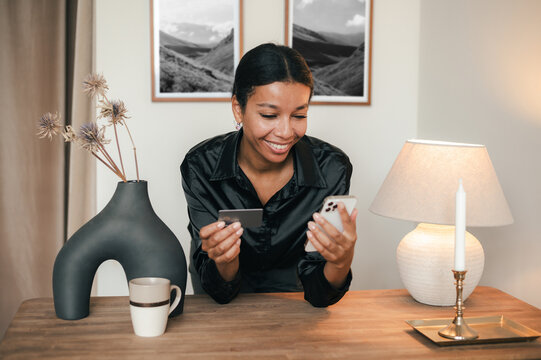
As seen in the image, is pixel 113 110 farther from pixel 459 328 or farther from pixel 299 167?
pixel 459 328

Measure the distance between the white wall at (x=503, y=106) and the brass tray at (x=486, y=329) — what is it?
0.38 metres

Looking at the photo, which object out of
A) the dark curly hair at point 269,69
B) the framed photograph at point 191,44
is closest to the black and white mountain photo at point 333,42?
the framed photograph at point 191,44

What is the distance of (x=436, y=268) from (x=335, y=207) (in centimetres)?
36

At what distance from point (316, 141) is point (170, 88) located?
2.75 ft

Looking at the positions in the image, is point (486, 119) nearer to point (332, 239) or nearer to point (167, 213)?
point (332, 239)

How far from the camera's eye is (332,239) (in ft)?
3.71

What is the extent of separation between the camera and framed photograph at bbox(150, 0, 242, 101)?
82.9 inches

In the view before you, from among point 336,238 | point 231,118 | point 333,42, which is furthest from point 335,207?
point 333,42

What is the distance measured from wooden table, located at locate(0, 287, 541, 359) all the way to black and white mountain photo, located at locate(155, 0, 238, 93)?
3.72 ft

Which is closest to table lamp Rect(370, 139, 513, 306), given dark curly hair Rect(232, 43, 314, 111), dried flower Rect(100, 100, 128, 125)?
→ dark curly hair Rect(232, 43, 314, 111)

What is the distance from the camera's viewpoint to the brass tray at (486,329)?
1.01 metres

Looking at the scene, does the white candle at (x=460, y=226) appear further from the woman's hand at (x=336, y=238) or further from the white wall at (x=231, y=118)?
the white wall at (x=231, y=118)

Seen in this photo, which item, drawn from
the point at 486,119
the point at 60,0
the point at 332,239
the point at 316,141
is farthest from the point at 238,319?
the point at 60,0

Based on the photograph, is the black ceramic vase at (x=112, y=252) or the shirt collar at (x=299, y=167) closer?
the black ceramic vase at (x=112, y=252)
